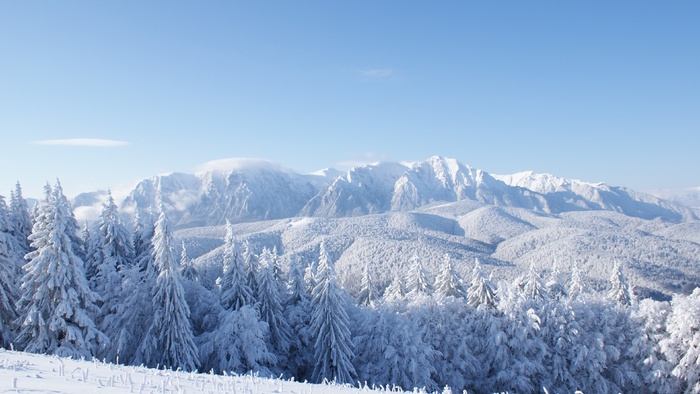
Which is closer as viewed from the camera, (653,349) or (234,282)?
(653,349)

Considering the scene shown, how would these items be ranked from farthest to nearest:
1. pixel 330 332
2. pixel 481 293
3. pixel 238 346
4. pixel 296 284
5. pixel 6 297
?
pixel 296 284 → pixel 481 293 → pixel 330 332 → pixel 238 346 → pixel 6 297

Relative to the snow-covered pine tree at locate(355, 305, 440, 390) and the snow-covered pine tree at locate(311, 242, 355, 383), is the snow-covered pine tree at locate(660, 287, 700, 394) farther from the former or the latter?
the snow-covered pine tree at locate(311, 242, 355, 383)

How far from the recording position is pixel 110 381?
8.75 m

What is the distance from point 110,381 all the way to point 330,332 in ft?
81.7

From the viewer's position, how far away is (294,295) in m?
38.5

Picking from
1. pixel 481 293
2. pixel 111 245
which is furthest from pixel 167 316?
pixel 481 293

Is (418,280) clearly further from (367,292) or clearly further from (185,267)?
(185,267)

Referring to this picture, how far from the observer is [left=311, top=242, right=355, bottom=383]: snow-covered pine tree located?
3162 cm

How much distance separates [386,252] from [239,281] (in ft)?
515

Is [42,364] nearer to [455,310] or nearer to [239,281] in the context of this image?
[239,281]

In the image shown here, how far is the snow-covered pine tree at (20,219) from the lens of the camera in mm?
34219

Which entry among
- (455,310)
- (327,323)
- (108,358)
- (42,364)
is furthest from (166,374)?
(455,310)

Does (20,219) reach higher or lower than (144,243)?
higher

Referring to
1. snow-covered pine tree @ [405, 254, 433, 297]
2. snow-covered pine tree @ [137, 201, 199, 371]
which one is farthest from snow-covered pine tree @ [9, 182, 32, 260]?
snow-covered pine tree @ [405, 254, 433, 297]
